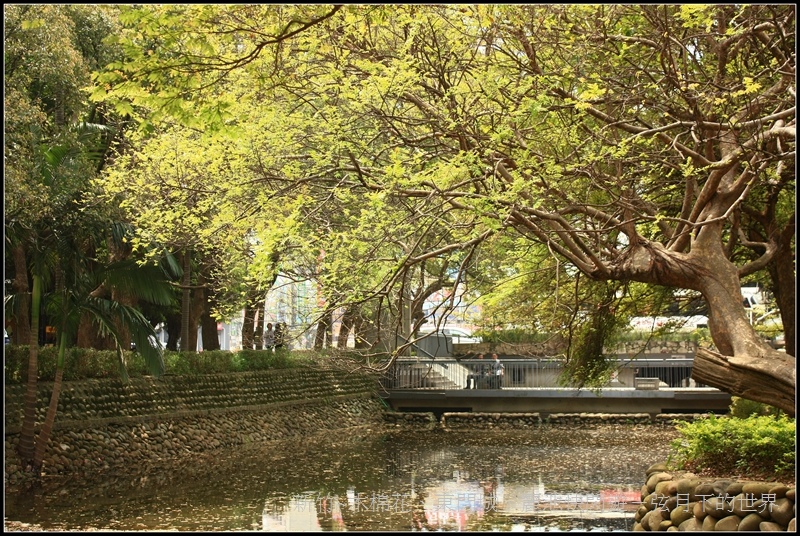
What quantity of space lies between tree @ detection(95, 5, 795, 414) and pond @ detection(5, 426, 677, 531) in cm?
443

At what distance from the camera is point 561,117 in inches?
446

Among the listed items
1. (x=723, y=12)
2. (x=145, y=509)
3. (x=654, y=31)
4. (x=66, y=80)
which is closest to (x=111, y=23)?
(x=66, y=80)

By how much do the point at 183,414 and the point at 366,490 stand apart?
7.42 m

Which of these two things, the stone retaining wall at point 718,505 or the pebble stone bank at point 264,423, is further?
the pebble stone bank at point 264,423

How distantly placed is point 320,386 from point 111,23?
45.8ft

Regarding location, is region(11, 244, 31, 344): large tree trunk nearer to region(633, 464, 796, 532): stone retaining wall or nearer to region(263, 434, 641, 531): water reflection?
region(263, 434, 641, 531): water reflection

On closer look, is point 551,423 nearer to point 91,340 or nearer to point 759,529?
point 91,340

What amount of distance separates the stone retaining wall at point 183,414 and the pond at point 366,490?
76 cm

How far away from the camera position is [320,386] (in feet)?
98.2

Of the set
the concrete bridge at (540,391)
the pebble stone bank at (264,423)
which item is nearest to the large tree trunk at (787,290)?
the pebble stone bank at (264,423)

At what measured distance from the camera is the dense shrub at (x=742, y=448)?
35.2 feet

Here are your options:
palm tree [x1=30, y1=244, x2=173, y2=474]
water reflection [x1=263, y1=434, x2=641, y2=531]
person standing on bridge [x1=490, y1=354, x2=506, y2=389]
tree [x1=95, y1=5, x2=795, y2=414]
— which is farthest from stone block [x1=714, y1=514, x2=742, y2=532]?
person standing on bridge [x1=490, y1=354, x2=506, y2=389]

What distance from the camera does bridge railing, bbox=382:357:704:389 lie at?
104 feet

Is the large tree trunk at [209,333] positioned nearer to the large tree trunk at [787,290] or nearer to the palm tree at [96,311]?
the palm tree at [96,311]
